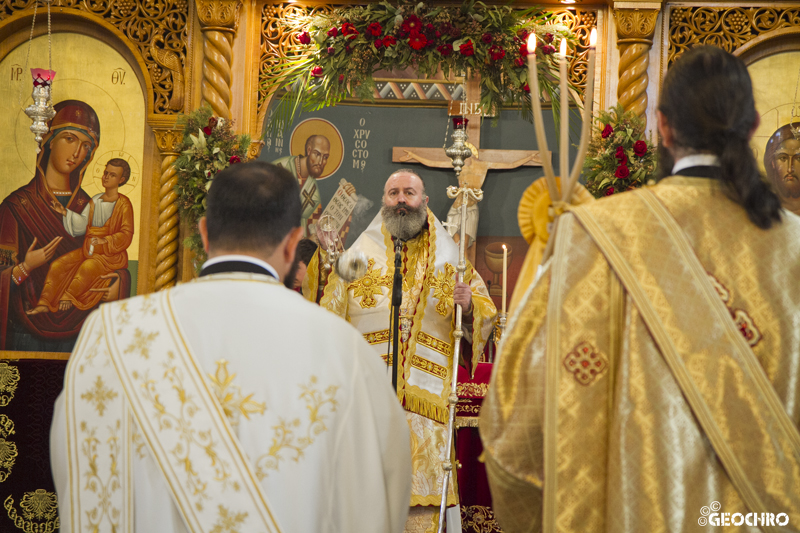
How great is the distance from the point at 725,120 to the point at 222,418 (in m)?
1.32

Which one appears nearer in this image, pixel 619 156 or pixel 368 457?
pixel 368 457

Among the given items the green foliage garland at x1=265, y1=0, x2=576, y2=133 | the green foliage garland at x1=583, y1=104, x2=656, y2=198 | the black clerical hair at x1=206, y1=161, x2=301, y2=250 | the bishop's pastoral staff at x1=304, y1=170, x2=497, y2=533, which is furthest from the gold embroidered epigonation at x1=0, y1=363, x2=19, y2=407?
the green foliage garland at x1=583, y1=104, x2=656, y2=198

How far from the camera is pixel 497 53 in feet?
16.5

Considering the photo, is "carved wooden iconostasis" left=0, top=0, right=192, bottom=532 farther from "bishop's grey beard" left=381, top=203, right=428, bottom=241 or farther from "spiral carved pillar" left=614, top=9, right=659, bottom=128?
"spiral carved pillar" left=614, top=9, right=659, bottom=128

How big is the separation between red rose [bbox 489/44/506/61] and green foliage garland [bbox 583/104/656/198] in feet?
2.55

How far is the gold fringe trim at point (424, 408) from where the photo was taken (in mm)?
4281

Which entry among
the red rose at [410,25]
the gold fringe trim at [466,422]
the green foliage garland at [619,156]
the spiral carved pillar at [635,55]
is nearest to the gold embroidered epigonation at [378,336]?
the gold fringe trim at [466,422]

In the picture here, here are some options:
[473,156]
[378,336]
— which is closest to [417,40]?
[473,156]

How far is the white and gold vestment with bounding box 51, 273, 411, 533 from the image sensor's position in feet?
5.26

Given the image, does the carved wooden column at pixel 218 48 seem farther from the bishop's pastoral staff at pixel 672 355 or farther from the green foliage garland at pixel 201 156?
the bishop's pastoral staff at pixel 672 355

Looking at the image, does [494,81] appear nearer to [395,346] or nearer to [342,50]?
[342,50]

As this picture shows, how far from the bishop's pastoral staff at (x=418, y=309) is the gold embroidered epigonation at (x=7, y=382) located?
1714 millimetres

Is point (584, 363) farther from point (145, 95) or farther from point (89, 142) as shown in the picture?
point (89, 142)

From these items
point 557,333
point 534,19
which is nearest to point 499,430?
point 557,333
